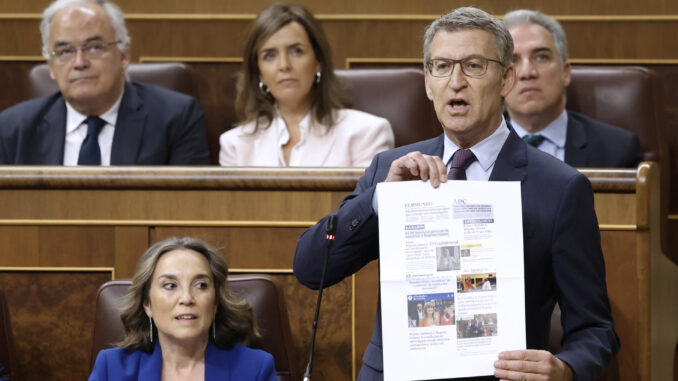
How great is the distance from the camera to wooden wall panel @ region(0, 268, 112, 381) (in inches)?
70.4

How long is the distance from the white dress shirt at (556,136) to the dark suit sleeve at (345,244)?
131 cm

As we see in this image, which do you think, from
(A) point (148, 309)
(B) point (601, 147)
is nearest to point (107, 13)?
(A) point (148, 309)

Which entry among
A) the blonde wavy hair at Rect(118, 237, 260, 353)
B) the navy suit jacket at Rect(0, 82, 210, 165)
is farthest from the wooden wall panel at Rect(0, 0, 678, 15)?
the blonde wavy hair at Rect(118, 237, 260, 353)

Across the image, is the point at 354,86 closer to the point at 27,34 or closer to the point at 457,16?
the point at 27,34

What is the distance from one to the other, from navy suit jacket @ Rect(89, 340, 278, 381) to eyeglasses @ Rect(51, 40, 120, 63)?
3.47 feet

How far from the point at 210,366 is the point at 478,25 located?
0.79m

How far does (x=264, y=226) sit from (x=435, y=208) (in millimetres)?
775

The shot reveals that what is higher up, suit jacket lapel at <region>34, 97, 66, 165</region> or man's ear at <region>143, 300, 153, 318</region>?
suit jacket lapel at <region>34, 97, 66, 165</region>

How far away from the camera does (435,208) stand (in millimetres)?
1045

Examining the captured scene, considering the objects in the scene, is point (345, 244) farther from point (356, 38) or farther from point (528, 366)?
point (356, 38)

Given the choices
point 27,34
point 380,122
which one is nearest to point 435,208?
point 380,122

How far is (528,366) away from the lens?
3.31 feet

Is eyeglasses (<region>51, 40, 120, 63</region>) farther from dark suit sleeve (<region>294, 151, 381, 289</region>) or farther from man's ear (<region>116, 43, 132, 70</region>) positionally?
dark suit sleeve (<region>294, 151, 381, 289</region>)

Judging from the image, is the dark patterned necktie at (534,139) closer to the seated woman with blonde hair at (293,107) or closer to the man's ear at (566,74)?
the man's ear at (566,74)
